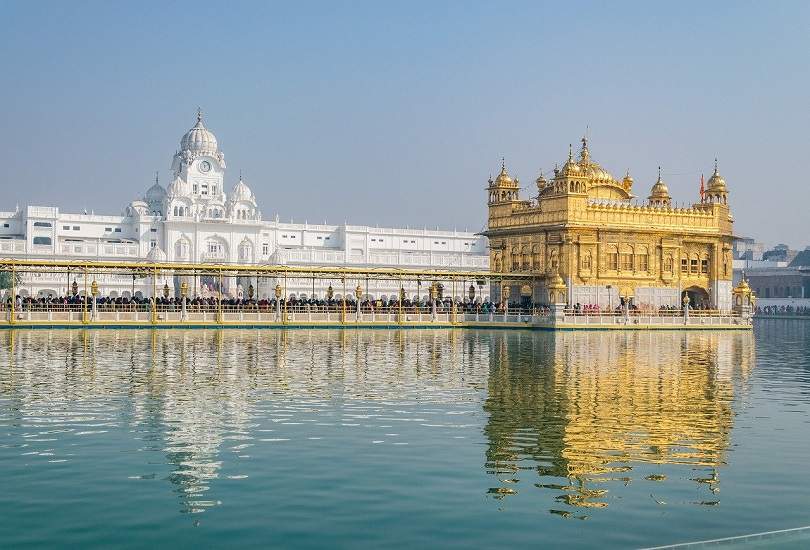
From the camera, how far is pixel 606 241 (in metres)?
66.1

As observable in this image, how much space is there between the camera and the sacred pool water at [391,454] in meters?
12.2

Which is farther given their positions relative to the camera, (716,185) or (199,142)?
(199,142)

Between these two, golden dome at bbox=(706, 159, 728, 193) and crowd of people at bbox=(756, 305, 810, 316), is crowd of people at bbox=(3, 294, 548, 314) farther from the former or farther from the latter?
crowd of people at bbox=(756, 305, 810, 316)

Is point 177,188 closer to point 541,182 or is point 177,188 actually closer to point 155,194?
point 155,194

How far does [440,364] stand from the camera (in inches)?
1282

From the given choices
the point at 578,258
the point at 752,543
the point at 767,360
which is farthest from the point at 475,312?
the point at 752,543

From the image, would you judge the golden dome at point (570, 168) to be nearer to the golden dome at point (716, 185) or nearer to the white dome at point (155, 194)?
the golden dome at point (716, 185)

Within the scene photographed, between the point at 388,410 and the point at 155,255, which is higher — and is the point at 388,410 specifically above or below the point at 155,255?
below

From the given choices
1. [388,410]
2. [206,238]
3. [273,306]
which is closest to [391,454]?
[388,410]

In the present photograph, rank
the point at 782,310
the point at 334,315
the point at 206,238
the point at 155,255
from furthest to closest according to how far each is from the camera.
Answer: the point at 782,310 → the point at 206,238 → the point at 155,255 → the point at 334,315

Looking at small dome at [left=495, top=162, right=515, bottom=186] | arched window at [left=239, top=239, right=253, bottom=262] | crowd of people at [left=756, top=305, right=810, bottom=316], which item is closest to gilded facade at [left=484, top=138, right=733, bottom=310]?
small dome at [left=495, top=162, right=515, bottom=186]

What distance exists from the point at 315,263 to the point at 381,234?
1315cm

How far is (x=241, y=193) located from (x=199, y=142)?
8.59m

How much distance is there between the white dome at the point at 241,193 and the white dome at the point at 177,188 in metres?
5.38
